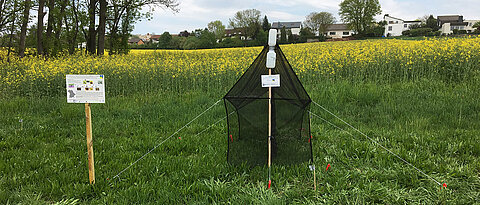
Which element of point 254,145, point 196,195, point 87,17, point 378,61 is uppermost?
point 87,17

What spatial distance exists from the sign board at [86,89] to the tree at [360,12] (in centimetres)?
5501

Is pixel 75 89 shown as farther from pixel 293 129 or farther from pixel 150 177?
pixel 293 129

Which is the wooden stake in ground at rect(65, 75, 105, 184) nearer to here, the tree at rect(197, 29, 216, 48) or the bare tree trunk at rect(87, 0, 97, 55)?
the bare tree trunk at rect(87, 0, 97, 55)

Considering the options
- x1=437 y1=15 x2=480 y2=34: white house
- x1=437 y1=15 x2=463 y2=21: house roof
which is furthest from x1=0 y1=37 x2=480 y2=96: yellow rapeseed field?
x1=437 y1=15 x2=463 y2=21: house roof

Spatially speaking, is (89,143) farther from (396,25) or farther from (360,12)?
(396,25)

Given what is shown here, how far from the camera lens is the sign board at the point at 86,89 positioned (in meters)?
2.85

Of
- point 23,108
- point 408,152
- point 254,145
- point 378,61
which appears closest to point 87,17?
point 23,108

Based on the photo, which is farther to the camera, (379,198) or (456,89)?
(456,89)

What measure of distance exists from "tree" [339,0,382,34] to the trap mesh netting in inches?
2113

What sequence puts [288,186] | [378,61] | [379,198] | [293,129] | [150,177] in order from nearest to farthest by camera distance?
[379,198]
[288,186]
[150,177]
[293,129]
[378,61]

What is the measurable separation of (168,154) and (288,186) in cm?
180

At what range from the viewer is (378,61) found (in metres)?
8.18

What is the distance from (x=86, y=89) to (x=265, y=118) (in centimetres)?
195

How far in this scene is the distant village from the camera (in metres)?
34.8
